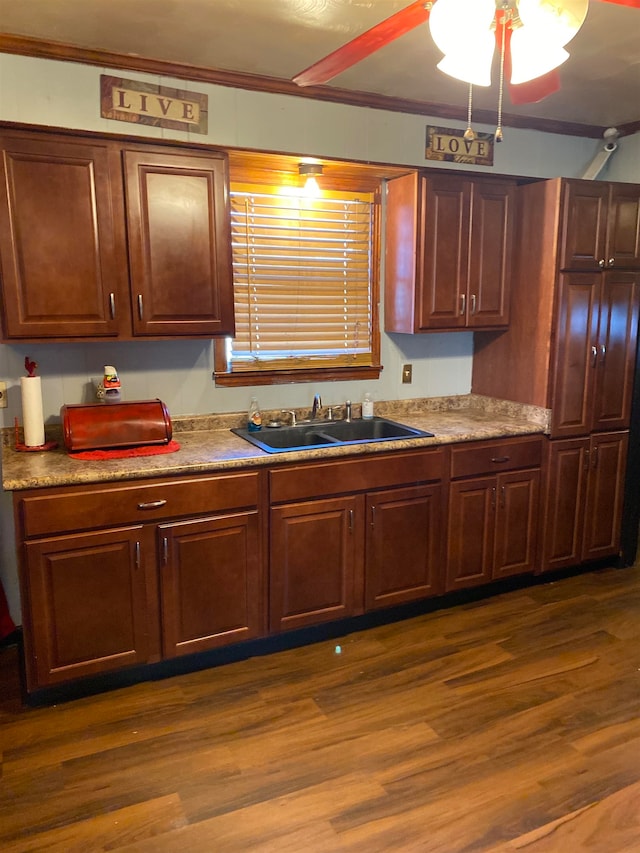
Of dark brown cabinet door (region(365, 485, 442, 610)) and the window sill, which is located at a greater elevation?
the window sill

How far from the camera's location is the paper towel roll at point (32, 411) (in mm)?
2625

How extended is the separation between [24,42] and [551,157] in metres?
2.73

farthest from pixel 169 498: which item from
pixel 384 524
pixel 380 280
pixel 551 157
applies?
Result: pixel 551 157

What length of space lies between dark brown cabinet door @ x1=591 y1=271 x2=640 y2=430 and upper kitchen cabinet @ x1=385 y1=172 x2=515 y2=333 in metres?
0.52

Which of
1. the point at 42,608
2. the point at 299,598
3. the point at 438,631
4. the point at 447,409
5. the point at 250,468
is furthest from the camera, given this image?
the point at 447,409

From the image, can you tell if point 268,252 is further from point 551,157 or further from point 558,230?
point 551,157

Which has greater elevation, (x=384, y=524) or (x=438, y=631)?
(x=384, y=524)

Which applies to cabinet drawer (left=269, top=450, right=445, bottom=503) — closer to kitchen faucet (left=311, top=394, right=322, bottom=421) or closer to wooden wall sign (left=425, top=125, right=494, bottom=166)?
kitchen faucet (left=311, top=394, right=322, bottom=421)

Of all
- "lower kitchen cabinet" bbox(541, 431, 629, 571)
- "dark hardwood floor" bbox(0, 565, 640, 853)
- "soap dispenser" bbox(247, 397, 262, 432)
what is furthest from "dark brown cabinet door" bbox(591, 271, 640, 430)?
"soap dispenser" bbox(247, 397, 262, 432)

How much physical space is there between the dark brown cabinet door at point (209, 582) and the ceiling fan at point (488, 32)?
5.74 feet

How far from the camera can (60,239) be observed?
2525mm

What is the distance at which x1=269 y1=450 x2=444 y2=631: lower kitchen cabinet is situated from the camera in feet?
9.25

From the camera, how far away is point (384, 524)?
3027 millimetres

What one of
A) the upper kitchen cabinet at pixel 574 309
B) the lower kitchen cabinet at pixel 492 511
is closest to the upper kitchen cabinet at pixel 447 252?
the upper kitchen cabinet at pixel 574 309
